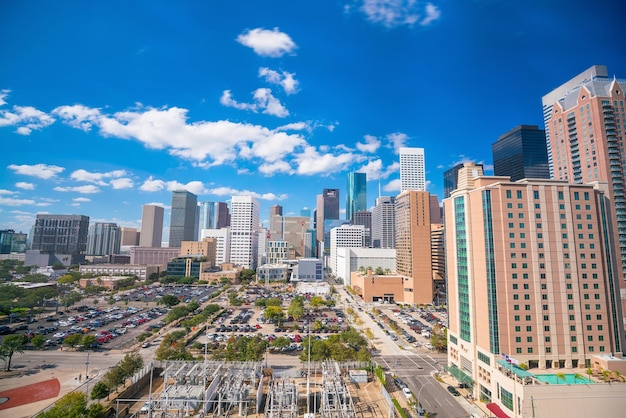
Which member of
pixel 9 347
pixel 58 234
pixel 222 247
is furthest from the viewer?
pixel 222 247

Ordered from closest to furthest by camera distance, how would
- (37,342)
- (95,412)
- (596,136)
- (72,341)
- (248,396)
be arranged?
(95,412), (248,396), (37,342), (72,341), (596,136)

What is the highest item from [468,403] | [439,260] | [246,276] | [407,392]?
[439,260]

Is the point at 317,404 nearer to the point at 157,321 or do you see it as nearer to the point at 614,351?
the point at 614,351

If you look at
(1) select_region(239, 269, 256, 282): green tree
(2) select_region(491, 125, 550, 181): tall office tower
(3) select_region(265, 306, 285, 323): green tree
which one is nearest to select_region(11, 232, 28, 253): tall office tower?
(1) select_region(239, 269, 256, 282): green tree

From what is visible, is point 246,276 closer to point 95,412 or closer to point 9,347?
point 9,347

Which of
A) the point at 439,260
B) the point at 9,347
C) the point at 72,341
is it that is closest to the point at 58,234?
the point at 72,341

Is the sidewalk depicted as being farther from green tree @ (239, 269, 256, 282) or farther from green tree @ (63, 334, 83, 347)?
green tree @ (239, 269, 256, 282)
